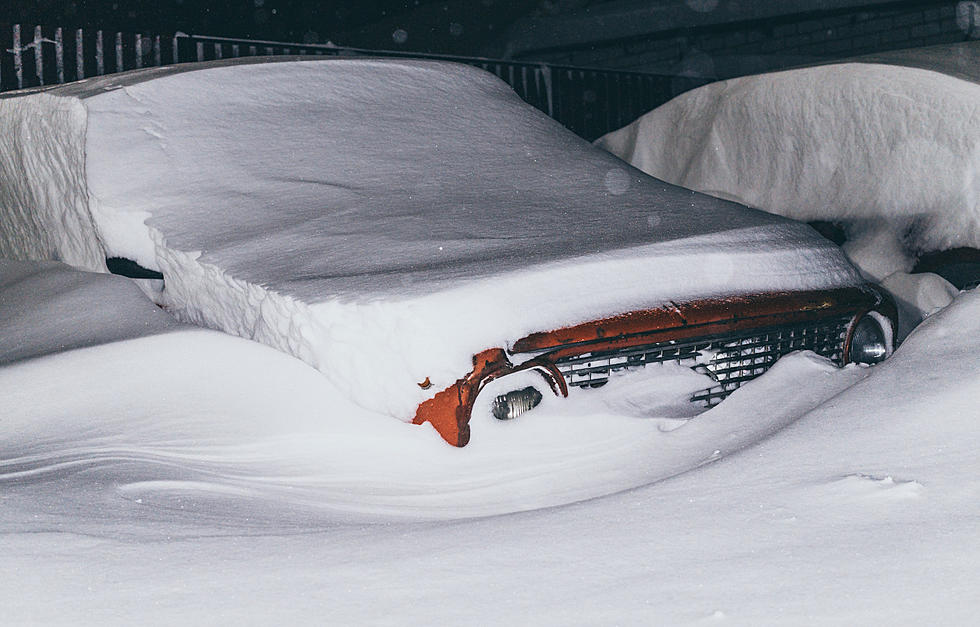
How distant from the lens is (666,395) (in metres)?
1.95

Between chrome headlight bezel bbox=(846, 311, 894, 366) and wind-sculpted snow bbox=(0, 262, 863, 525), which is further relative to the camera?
chrome headlight bezel bbox=(846, 311, 894, 366)

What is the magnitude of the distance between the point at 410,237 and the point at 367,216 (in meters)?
0.19

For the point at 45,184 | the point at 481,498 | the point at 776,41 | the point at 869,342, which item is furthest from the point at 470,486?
the point at 776,41

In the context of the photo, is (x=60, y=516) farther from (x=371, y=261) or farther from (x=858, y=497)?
(x=858, y=497)

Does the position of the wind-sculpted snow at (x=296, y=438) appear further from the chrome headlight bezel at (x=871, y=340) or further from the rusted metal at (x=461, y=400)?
the chrome headlight bezel at (x=871, y=340)

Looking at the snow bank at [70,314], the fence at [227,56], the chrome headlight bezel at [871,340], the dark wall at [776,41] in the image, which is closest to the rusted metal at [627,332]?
the chrome headlight bezel at [871,340]

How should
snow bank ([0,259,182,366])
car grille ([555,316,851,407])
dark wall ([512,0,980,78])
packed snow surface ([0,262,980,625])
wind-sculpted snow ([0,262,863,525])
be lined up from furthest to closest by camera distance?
dark wall ([512,0,980,78]) < snow bank ([0,259,182,366]) < car grille ([555,316,851,407]) < wind-sculpted snow ([0,262,863,525]) < packed snow surface ([0,262,980,625])

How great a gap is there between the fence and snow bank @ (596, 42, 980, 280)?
9.76ft

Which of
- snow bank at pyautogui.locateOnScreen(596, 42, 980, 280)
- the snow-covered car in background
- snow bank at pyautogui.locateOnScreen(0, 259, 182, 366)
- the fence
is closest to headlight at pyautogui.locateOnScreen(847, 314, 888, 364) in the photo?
the snow-covered car in background

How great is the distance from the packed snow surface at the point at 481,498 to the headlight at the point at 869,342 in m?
0.27

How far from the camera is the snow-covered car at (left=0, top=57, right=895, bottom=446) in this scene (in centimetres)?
174

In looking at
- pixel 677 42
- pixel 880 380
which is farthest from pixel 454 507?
pixel 677 42

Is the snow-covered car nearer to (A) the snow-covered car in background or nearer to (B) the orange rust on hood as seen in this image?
(B) the orange rust on hood

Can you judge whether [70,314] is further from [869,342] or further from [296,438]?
[869,342]
